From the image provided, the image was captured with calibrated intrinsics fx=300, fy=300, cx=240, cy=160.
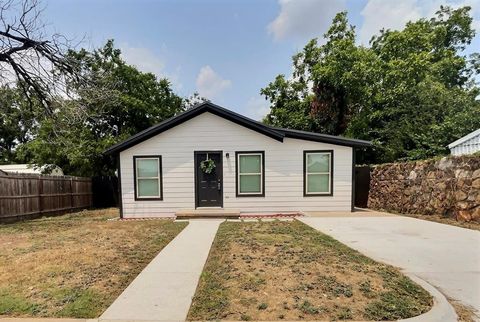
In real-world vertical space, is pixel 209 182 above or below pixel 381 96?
below

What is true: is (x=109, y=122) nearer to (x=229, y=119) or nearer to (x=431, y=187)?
(x=229, y=119)

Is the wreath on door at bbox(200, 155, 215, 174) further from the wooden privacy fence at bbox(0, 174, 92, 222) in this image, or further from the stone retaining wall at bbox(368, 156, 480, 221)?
the stone retaining wall at bbox(368, 156, 480, 221)

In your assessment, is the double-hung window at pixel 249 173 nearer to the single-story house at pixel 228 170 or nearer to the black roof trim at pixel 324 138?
the single-story house at pixel 228 170

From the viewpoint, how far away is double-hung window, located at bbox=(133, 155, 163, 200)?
11.8m

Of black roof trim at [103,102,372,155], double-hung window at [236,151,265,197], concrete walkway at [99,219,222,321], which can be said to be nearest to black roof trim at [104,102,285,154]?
black roof trim at [103,102,372,155]

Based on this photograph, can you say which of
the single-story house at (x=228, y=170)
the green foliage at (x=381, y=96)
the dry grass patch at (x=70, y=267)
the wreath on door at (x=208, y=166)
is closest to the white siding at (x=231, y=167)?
the single-story house at (x=228, y=170)

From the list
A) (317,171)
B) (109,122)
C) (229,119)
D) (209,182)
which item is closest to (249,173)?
(209,182)

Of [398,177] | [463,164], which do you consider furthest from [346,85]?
[463,164]

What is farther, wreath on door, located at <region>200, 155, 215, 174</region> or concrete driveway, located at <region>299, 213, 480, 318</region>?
wreath on door, located at <region>200, 155, 215, 174</region>

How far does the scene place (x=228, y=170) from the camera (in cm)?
1178

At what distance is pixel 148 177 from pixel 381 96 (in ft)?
45.4

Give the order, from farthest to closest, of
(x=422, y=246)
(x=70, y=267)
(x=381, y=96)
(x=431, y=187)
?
(x=381, y=96) < (x=431, y=187) < (x=422, y=246) < (x=70, y=267)

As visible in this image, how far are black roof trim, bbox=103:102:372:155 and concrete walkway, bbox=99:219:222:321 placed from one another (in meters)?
6.08

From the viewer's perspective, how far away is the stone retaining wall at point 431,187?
865cm
